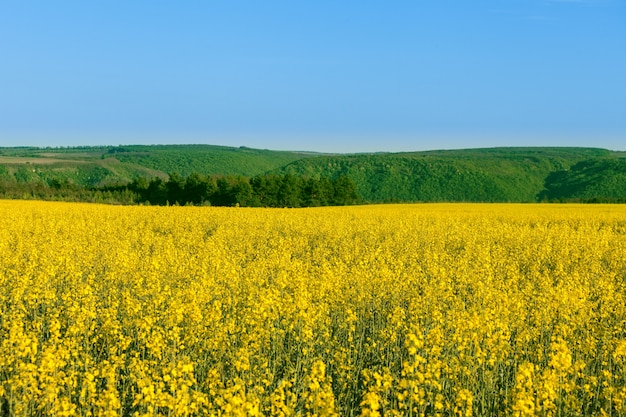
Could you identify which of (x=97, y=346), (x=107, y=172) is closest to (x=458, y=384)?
(x=97, y=346)

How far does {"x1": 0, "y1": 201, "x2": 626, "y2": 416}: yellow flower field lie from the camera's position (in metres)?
5.82

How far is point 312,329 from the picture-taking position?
8.81 m

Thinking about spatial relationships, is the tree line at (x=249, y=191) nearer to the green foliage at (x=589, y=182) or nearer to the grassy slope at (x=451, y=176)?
the grassy slope at (x=451, y=176)

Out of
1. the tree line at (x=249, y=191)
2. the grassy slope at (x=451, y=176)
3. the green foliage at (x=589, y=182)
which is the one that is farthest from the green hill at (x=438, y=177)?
the tree line at (x=249, y=191)

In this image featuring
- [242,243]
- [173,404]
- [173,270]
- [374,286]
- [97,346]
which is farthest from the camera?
[242,243]

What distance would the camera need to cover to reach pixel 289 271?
13070 mm

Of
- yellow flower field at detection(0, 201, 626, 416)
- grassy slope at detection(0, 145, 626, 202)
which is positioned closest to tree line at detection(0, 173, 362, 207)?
grassy slope at detection(0, 145, 626, 202)

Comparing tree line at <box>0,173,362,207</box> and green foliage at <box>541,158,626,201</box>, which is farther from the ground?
green foliage at <box>541,158,626,201</box>

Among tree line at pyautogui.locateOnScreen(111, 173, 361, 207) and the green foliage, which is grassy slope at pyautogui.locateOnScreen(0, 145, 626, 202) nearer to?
the green foliage

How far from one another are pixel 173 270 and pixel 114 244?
632 centimetres

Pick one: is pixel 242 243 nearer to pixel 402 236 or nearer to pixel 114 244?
pixel 114 244

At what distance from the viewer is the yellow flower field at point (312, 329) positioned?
19.1 feet

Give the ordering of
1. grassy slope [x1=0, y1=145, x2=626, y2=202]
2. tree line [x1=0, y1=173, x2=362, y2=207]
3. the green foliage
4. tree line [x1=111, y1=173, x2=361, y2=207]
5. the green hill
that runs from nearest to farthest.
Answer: tree line [x1=0, y1=173, x2=362, y2=207] → tree line [x1=111, y1=173, x2=361, y2=207] → the green foliage → grassy slope [x1=0, y1=145, x2=626, y2=202] → the green hill

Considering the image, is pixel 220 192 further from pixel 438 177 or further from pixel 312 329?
pixel 438 177
